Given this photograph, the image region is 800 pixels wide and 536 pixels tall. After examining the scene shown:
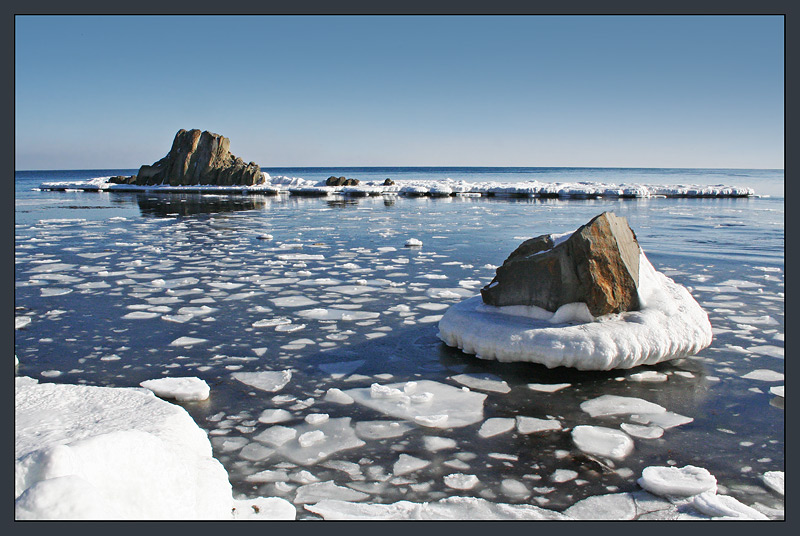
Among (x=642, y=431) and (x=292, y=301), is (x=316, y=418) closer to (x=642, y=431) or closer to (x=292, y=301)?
(x=642, y=431)

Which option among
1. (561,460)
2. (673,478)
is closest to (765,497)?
(673,478)

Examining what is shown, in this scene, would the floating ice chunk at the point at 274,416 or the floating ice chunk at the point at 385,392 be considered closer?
the floating ice chunk at the point at 274,416

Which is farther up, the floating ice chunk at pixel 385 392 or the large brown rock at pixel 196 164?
the large brown rock at pixel 196 164

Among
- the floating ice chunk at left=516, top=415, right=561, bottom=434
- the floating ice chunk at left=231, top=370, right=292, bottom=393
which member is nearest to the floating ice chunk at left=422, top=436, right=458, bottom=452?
the floating ice chunk at left=516, top=415, right=561, bottom=434

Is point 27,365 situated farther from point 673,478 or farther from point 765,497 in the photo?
point 765,497

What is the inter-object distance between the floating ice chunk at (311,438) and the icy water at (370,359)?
0.07 meters

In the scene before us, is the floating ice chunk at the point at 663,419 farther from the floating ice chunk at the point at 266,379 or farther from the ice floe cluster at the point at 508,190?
the ice floe cluster at the point at 508,190

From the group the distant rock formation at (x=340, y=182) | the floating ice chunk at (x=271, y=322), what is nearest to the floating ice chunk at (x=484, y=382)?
the floating ice chunk at (x=271, y=322)

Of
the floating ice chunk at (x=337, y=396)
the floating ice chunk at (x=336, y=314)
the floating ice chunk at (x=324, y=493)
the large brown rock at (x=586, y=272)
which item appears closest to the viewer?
the floating ice chunk at (x=324, y=493)

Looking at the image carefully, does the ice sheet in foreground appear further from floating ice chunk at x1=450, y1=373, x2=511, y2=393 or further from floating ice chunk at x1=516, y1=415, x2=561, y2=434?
floating ice chunk at x1=516, y1=415, x2=561, y2=434

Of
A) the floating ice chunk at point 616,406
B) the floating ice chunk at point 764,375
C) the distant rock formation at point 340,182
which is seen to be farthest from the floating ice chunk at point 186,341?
the distant rock formation at point 340,182

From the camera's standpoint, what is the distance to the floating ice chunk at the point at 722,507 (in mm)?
2119

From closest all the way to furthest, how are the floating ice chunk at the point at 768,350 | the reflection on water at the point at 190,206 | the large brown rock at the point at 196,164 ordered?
the floating ice chunk at the point at 768,350 → the reflection on water at the point at 190,206 → the large brown rock at the point at 196,164

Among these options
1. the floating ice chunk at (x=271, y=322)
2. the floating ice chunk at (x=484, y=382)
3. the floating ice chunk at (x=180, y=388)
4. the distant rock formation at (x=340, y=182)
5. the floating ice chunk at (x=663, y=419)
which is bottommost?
the floating ice chunk at (x=663, y=419)
